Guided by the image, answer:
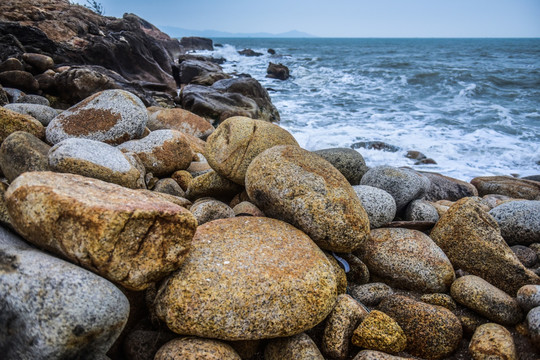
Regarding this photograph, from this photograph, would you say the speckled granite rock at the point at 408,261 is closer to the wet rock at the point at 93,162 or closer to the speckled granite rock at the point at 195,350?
the speckled granite rock at the point at 195,350

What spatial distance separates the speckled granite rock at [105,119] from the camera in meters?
4.85

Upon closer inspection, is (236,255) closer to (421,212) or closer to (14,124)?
(421,212)

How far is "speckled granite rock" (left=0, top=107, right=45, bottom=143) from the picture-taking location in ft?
13.7

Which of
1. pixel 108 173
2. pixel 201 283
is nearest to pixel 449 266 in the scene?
pixel 201 283

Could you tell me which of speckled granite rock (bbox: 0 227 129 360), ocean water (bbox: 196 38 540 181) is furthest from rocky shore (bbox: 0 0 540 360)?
ocean water (bbox: 196 38 540 181)

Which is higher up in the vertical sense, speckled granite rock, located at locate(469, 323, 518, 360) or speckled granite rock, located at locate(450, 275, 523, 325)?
speckled granite rock, located at locate(450, 275, 523, 325)

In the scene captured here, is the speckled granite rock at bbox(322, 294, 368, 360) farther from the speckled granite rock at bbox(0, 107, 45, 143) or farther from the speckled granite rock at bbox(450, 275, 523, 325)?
the speckled granite rock at bbox(0, 107, 45, 143)

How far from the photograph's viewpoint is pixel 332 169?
375cm

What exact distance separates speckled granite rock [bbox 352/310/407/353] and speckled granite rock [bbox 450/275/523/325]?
86 centimetres

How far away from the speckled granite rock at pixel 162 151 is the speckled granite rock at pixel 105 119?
0.67ft

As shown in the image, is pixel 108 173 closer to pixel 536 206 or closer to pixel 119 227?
pixel 119 227

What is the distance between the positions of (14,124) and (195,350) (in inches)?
143

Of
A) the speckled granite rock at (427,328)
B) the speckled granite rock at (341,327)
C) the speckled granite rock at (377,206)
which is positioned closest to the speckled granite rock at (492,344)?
the speckled granite rock at (427,328)

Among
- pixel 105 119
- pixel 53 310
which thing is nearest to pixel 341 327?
pixel 53 310
